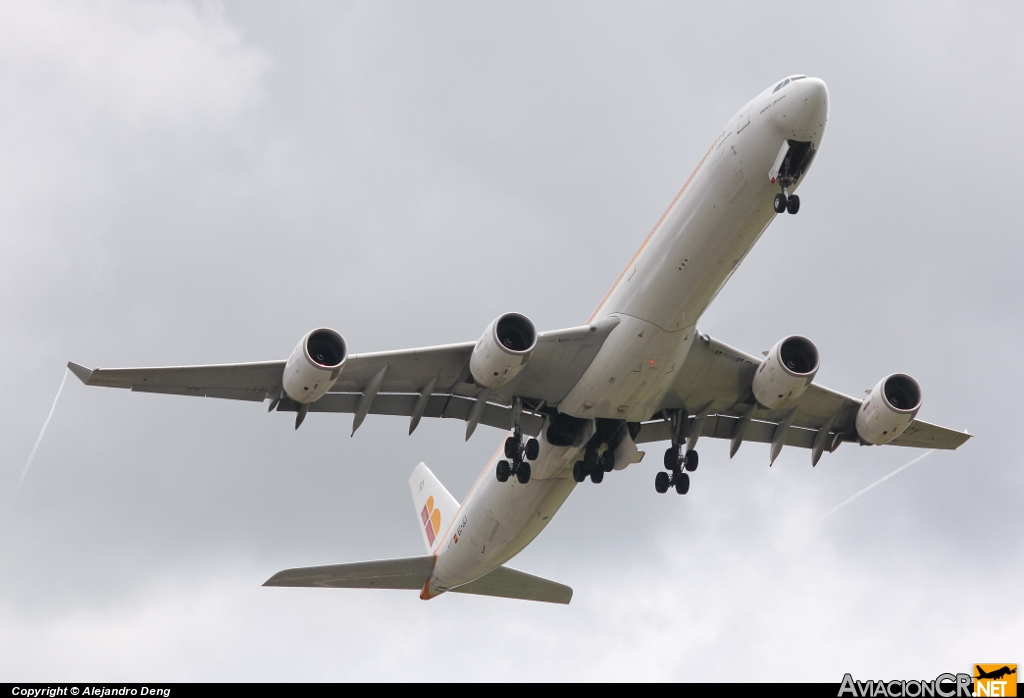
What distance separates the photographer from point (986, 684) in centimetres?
2205

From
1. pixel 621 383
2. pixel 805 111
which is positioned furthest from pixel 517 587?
pixel 805 111

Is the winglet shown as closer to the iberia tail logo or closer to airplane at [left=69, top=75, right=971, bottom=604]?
airplane at [left=69, top=75, right=971, bottom=604]

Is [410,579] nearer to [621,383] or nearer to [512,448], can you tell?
[512,448]

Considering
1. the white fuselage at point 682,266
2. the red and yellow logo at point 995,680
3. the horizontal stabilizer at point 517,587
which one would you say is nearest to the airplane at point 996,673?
the red and yellow logo at point 995,680

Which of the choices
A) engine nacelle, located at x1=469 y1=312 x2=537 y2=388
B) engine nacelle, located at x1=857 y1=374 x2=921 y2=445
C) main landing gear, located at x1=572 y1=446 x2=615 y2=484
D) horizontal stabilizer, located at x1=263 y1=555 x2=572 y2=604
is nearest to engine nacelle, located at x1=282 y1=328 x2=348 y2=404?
engine nacelle, located at x1=469 y1=312 x2=537 y2=388

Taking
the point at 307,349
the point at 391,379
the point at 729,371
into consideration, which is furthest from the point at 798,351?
the point at 307,349

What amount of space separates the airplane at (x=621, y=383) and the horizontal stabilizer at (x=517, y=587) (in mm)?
1715

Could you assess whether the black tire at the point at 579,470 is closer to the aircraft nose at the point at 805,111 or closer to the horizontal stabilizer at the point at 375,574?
the horizontal stabilizer at the point at 375,574

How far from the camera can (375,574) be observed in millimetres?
31094

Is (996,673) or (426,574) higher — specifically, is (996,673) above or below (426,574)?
below

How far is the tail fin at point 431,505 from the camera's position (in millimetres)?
32938

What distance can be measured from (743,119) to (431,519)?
18281 millimetres

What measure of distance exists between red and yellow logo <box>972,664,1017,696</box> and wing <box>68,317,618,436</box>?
10.4 metres

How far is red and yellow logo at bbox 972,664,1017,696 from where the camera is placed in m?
21.6
